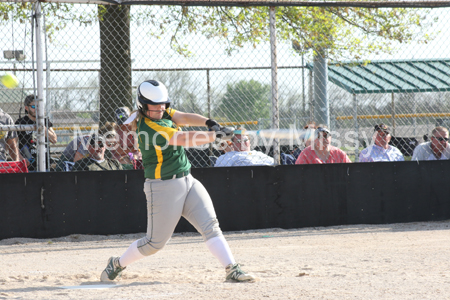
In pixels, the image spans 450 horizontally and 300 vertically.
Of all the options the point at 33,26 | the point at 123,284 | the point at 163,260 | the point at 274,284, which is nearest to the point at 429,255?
the point at 274,284

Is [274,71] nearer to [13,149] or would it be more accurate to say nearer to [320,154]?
[320,154]

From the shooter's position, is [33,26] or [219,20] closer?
[33,26]

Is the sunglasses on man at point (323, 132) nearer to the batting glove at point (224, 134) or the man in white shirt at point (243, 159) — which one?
the man in white shirt at point (243, 159)

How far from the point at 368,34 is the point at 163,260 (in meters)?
7.91

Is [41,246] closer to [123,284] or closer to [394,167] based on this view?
[123,284]

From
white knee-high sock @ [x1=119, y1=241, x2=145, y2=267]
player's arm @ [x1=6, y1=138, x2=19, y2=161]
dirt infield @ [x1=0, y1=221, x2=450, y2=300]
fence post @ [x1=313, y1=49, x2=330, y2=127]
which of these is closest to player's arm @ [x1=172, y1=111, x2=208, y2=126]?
white knee-high sock @ [x1=119, y1=241, x2=145, y2=267]

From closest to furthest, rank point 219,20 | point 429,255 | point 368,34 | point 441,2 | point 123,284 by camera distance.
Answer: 1. point 123,284
2. point 429,255
3. point 441,2
4. point 219,20
5. point 368,34

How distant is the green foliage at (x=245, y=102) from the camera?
9422 mm

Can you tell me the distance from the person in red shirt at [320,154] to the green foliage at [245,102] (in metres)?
1.87

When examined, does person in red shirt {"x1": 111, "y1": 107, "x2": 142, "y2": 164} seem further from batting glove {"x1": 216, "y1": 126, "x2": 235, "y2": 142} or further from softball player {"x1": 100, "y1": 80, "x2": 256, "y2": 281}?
batting glove {"x1": 216, "y1": 126, "x2": 235, "y2": 142}

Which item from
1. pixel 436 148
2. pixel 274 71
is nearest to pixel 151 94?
pixel 274 71

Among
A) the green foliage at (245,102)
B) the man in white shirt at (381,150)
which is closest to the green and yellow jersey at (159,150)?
the man in white shirt at (381,150)

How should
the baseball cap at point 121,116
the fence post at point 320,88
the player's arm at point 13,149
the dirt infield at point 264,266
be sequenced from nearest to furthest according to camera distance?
the dirt infield at point 264,266 → the player's arm at point 13,149 → the baseball cap at point 121,116 → the fence post at point 320,88

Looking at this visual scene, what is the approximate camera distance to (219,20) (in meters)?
10.5
